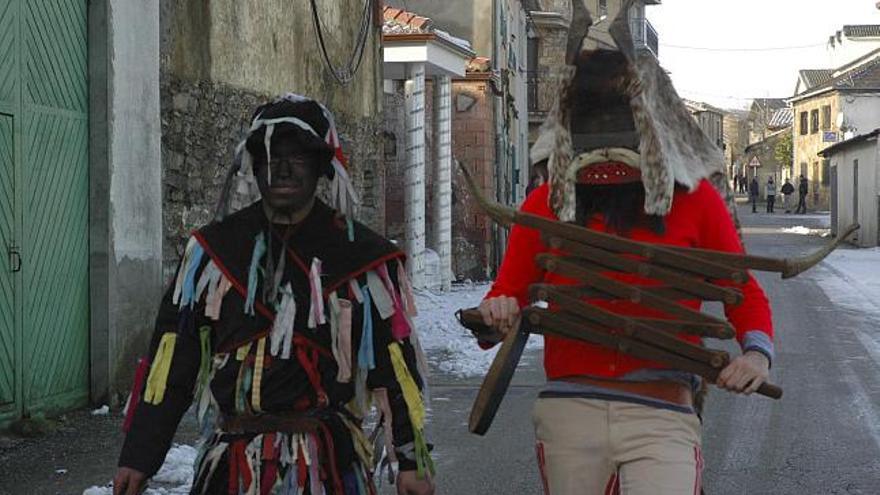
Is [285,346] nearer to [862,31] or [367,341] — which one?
[367,341]

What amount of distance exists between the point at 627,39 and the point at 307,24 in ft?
35.8

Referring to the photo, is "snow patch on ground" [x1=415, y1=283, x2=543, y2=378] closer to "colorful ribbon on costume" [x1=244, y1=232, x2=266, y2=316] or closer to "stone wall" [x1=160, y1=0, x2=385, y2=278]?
"stone wall" [x1=160, y1=0, x2=385, y2=278]

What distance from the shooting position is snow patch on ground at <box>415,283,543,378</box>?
1195cm

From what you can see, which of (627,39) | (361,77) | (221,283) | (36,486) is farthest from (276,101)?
(361,77)

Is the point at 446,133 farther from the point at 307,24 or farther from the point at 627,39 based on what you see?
the point at 627,39

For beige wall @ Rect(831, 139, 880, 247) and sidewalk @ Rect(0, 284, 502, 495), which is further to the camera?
beige wall @ Rect(831, 139, 880, 247)

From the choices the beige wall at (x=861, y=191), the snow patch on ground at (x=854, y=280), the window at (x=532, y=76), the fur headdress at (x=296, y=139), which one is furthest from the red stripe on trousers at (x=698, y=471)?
the window at (x=532, y=76)

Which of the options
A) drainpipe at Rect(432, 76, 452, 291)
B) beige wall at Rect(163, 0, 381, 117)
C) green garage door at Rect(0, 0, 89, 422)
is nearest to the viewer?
green garage door at Rect(0, 0, 89, 422)

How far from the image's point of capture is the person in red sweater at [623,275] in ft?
11.7

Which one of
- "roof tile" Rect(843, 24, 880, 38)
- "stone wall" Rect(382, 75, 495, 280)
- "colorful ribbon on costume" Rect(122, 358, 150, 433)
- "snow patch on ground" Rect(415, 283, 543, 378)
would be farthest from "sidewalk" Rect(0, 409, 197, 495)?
"roof tile" Rect(843, 24, 880, 38)

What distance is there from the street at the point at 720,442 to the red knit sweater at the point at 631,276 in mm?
A: 3327

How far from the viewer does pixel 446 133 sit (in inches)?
812

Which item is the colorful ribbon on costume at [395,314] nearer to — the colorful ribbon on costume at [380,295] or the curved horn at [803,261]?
the colorful ribbon on costume at [380,295]

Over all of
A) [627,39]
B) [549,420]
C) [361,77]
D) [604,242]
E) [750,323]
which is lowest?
[549,420]
